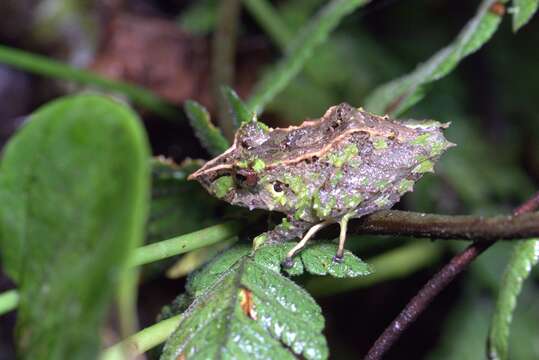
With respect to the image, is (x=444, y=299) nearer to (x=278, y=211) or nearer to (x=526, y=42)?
(x=526, y=42)

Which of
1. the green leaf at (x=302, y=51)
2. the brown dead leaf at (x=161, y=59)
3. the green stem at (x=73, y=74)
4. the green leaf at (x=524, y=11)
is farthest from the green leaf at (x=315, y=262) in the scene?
the brown dead leaf at (x=161, y=59)

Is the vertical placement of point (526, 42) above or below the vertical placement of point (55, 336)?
above

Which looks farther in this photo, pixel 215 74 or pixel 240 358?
pixel 215 74

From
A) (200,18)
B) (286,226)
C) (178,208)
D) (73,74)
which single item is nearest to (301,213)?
(286,226)

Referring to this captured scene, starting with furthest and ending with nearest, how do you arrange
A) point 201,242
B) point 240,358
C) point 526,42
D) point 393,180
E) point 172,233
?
1. point 526,42
2. point 172,233
3. point 393,180
4. point 201,242
5. point 240,358

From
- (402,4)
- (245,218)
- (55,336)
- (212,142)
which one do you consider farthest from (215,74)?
(55,336)

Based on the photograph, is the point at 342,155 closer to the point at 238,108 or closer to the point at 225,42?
the point at 238,108

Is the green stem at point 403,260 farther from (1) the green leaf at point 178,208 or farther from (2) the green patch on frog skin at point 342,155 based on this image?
(2) the green patch on frog skin at point 342,155
